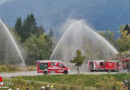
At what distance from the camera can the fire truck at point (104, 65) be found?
56.1 meters

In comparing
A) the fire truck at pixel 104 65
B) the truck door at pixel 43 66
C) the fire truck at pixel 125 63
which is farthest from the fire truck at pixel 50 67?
the fire truck at pixel 125 63

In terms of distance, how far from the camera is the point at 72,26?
67.6 metres

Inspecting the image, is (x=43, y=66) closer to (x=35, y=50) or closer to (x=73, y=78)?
(x=73, y=78)

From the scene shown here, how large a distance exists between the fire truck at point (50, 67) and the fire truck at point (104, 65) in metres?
8.87

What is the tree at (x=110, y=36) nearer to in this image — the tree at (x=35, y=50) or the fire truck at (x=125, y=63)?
the tree at (x=35, y=50)

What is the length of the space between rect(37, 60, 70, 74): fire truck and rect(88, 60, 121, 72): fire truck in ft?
29.1

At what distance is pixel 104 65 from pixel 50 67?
36.3ft

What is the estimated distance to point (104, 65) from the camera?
56.7 meters

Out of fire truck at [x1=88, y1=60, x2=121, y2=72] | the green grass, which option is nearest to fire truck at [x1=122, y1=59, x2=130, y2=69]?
fire truck at [x1=88, y1=60, x2=121, y2=72]

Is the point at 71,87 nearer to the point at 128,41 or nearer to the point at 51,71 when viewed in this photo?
the point at 51,71

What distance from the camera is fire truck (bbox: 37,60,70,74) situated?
4966cm

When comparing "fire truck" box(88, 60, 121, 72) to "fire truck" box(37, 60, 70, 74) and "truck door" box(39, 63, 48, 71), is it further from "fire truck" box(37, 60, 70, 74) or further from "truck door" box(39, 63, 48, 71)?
"truck door" box(39, 63, 48, 71)

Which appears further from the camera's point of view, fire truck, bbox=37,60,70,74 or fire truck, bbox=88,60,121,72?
fire truck, bbox=88,60,121,72

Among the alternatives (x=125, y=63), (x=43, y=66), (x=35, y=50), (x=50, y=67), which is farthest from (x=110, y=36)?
(x=43, y=66)
